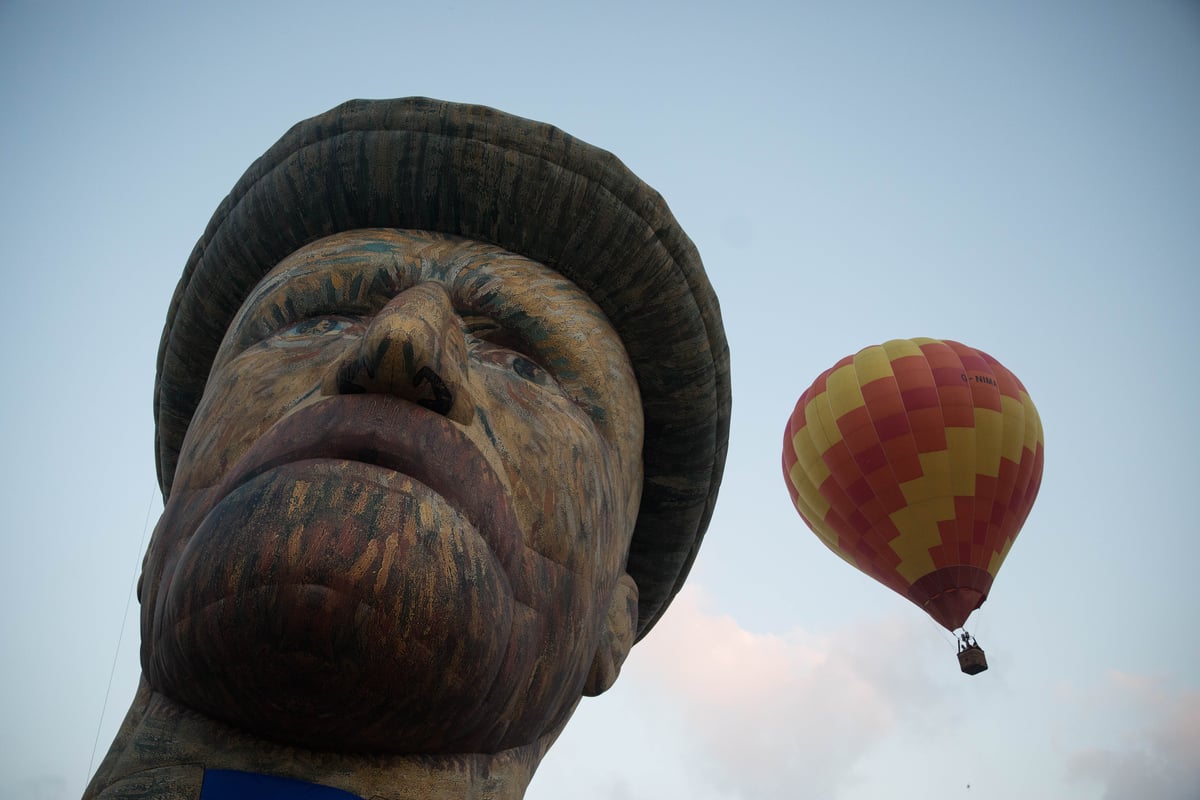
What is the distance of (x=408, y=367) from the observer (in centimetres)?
249

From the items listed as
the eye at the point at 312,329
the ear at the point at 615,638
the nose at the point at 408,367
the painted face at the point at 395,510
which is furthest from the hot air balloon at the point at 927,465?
the nose at the point at 408,367

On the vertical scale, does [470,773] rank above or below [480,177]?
below

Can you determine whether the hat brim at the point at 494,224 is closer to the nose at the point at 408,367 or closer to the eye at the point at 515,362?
the eye at the point at 515,362

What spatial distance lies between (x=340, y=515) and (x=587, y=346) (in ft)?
4.82

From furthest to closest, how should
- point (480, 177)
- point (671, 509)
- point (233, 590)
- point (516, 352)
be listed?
1. point (671, 509)
2. point (480, 177)
3. point (516, 352)
4. point (233, 590)

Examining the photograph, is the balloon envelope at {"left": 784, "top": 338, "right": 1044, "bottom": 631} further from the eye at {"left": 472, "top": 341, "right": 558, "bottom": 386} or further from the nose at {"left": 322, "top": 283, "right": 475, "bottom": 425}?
the nose at {"left": 322, "top": 283, "right": 475, "bottom": 425}

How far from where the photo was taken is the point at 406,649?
215 cm

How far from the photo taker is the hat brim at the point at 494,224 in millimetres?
3561

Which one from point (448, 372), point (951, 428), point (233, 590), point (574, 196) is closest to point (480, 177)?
point (574, 196)

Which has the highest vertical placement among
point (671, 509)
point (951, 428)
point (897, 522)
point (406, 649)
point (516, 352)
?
point (516, 352)

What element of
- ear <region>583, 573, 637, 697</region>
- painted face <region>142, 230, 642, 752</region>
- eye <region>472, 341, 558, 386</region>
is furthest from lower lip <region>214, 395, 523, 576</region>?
ear <region>583, 573, 637, 697</region>

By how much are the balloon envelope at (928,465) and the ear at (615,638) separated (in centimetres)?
→ 1458

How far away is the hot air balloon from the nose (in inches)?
622

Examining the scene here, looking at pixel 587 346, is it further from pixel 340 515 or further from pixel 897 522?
pixel 897 522
